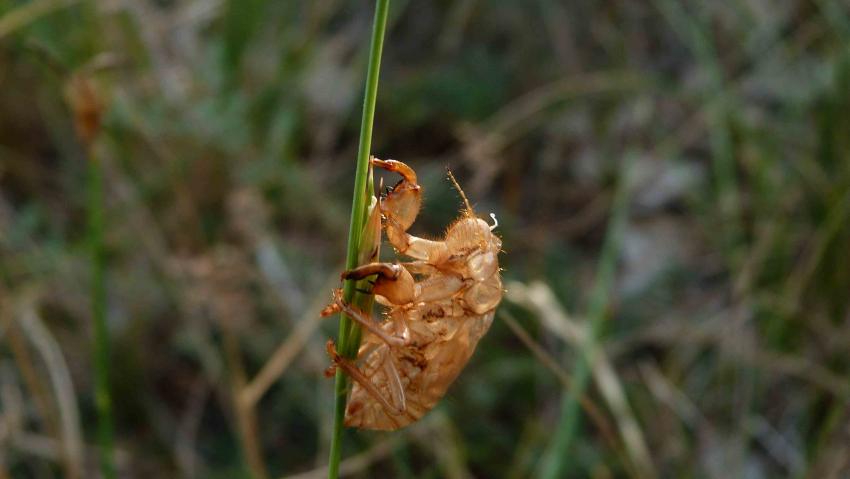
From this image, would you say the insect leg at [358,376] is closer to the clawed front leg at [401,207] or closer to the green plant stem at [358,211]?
the green plant stem at [358,211]

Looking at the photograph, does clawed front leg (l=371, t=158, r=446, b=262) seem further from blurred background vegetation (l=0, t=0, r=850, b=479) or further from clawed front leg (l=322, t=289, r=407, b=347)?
blurred background vegetation (l=0, t=0, r=850, b=479)

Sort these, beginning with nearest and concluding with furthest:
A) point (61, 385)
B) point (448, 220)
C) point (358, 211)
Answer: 1. point (358, 211)
2. point (61, 385)
3. point (448, 220)

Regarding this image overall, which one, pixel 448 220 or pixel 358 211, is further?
pixel 448 220

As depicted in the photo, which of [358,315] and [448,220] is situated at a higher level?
[448,220]

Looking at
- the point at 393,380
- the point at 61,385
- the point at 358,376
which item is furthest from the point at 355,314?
the point at 61,385

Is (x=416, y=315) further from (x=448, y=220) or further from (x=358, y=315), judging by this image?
(x=448, y=220)

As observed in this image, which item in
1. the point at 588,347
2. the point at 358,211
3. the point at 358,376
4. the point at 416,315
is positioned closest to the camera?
the point at 358,211

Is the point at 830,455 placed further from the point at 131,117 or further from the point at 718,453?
the point at 131,117


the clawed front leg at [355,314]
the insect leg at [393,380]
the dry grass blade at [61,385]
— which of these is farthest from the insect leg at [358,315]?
the dry grass blade at [61,385]
